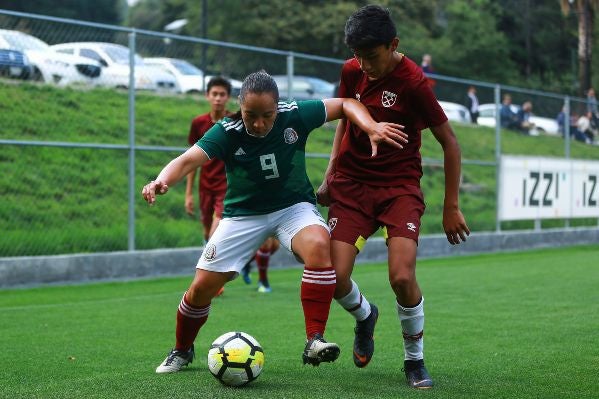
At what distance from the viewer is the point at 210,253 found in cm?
614

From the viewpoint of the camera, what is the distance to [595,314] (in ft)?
30.7

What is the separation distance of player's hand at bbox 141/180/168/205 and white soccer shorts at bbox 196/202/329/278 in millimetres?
695

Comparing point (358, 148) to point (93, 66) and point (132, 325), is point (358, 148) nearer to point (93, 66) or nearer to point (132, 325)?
point (132, 325)

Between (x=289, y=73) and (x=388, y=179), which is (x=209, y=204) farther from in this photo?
(x=388, y=179)

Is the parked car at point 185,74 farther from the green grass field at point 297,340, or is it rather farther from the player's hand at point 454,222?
the player's hand at point 454,222

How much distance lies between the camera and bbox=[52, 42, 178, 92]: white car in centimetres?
Result: 1262

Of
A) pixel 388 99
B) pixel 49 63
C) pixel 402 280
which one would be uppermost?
pixel 49 63

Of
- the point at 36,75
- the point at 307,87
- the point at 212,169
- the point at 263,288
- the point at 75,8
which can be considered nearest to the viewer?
the point at 212,169

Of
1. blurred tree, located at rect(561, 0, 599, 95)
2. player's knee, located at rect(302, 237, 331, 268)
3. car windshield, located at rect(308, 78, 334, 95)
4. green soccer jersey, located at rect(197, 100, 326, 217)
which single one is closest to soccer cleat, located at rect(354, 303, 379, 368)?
player's knee, located at rect(302, 237, 331, 268)

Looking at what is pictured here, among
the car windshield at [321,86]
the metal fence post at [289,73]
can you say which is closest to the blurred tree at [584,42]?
the car windshield at [321,86]

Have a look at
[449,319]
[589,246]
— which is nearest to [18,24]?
[449,319]

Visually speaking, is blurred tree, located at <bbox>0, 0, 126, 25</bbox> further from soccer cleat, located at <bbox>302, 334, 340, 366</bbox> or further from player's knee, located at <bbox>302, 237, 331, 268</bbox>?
soccer cleat, located at <bbox>302, 334, 340, 366</bbox>

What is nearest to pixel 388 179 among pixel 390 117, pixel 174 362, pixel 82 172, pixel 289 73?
pixel 390 117

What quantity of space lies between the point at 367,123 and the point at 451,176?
613 millimetres
